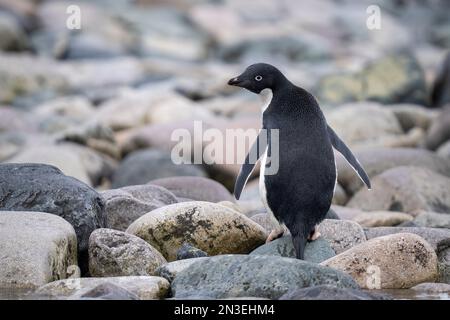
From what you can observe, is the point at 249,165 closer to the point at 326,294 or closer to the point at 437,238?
the point at 437,238

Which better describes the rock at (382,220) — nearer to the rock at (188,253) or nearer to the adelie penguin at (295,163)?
the adelie penguin at (295,163)

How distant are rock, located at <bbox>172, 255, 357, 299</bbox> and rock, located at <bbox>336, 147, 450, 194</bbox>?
18.2 ft

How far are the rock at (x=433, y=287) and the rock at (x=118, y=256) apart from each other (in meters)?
1.77

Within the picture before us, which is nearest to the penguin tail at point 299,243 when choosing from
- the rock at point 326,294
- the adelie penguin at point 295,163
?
the adelie penguin at point 295,163

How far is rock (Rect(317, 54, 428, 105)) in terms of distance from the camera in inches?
694

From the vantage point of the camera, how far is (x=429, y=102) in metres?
17.8

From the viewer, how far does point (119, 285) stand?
17.3 ft

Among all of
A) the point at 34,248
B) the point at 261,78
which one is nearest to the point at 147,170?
the point at 261,78

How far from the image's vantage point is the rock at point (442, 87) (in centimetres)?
1745

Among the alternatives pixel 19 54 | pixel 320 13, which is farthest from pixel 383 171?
pixel 320 13

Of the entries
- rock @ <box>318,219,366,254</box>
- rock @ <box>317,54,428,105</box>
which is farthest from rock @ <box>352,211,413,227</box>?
rock @ <box>317,54,428,105</box>

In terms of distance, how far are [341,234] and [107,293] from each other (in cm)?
247

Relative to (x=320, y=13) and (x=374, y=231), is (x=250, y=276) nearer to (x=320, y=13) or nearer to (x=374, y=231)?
(x=374, y=231)

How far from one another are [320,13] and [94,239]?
92.4 ft
